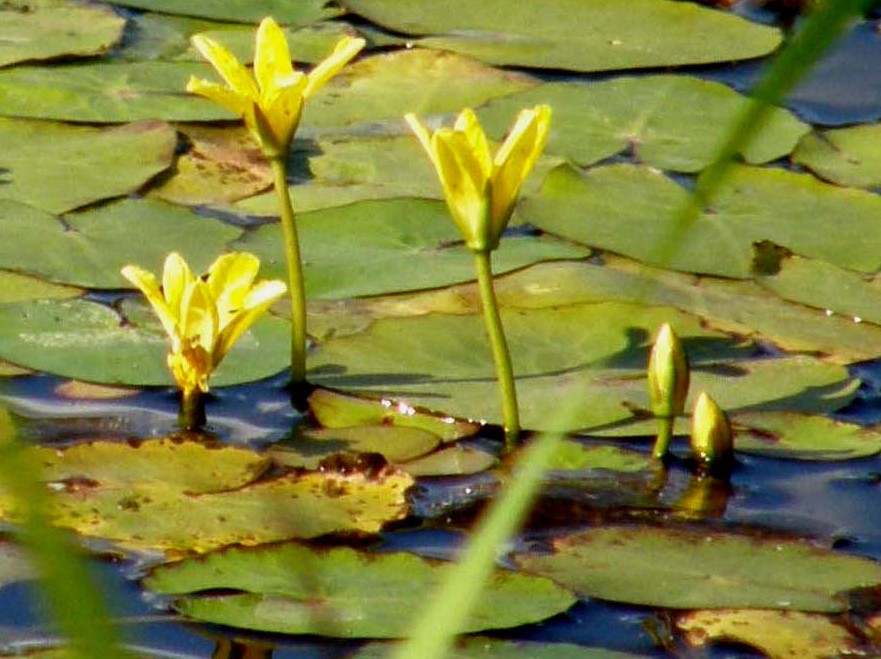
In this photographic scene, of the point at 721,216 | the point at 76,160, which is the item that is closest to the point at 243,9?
the point at 76,160

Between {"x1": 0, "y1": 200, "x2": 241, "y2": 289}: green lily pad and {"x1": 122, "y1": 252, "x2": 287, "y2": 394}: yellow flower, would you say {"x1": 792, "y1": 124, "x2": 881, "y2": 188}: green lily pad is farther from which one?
{"x1": 122, "y1": 252, "x2": 287, "y2": 394}: yellow flower

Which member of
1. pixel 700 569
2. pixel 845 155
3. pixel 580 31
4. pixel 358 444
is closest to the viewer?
pixel 700 569

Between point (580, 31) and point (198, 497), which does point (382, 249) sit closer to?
point (198, 497)

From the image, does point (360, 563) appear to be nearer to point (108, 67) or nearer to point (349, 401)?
point (349, 401)

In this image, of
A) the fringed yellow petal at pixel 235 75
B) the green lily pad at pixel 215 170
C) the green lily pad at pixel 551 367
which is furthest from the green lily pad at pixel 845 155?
the fringed yellow petal at pixel 235 75

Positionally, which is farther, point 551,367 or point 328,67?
point 551,367

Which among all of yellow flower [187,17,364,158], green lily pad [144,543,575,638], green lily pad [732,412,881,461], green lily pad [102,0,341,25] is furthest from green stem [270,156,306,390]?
green lily pad [102,0,341,25]

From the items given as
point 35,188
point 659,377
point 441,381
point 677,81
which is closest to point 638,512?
point 659,377
